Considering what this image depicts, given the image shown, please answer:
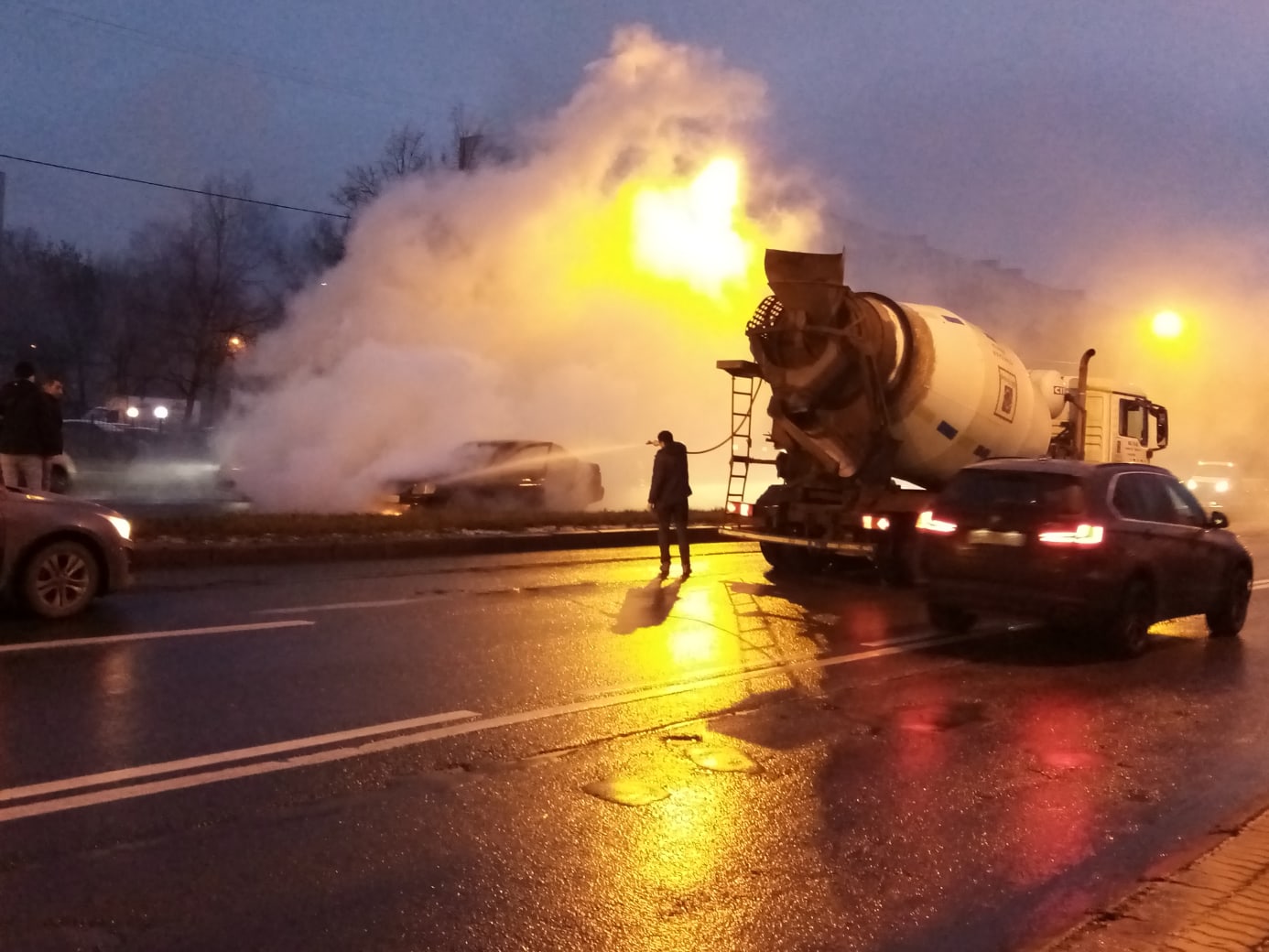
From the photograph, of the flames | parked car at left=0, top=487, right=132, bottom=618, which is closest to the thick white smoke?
the flames

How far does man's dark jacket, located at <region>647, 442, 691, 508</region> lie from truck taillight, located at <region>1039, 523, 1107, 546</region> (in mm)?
4964

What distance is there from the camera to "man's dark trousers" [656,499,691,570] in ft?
44.6

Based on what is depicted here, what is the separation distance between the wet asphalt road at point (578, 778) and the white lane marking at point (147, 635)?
1.5 inches

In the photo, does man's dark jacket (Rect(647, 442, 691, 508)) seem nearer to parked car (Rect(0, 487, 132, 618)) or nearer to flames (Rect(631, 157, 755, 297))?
parked car (Rect(0, 487, 132, 618))

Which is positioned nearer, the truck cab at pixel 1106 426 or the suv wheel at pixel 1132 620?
the suv wheel at pixel 1132 620

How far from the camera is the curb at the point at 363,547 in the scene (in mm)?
12836

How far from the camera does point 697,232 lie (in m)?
22.7

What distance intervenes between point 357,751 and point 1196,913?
12.8ft

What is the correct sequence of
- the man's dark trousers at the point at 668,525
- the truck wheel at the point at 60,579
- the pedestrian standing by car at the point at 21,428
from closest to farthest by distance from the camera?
the truck wheel at the point at 60,579 → the pedestrian standing by car at the point at 21,428 → the man's dark trousers at the point at 668,525

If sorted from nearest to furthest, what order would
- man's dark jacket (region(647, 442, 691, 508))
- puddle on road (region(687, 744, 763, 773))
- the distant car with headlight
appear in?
puddle on road (region(687, 744, 763, 773)), man's dark jacket (region(647, 442, 691, 508)), the distant car with headlight

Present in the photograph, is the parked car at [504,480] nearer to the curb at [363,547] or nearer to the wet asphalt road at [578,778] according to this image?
the curb at [363,547]

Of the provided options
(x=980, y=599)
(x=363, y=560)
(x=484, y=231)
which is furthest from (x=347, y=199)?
(x=980, y=599)

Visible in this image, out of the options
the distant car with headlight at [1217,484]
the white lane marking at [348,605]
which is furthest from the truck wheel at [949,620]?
the distant car with headlight at [1217,484]

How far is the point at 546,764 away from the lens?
6027 millimetres
